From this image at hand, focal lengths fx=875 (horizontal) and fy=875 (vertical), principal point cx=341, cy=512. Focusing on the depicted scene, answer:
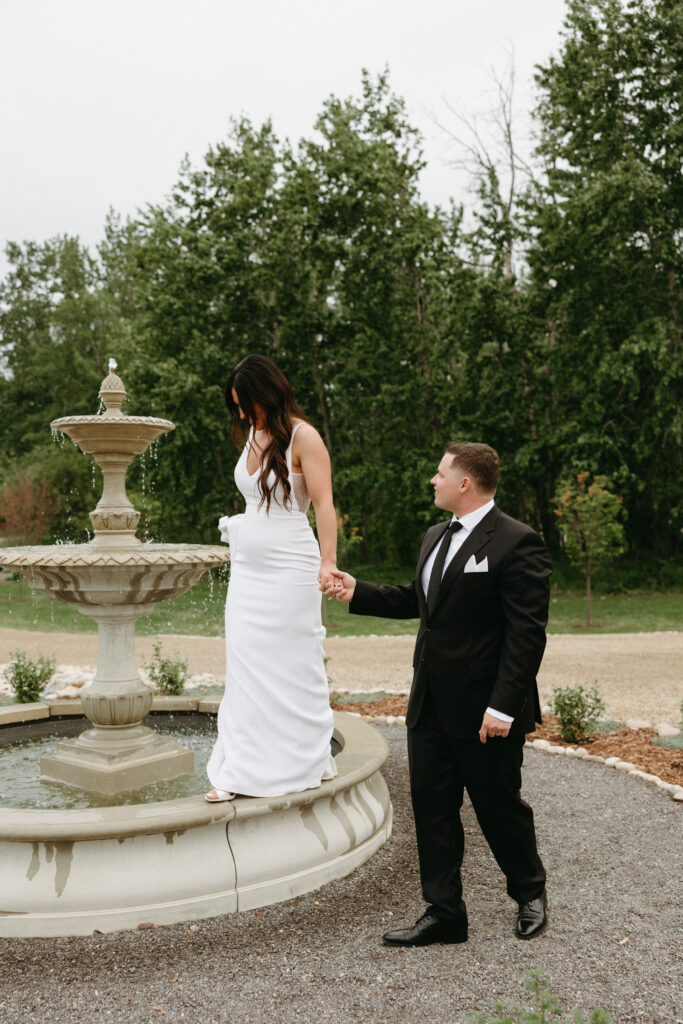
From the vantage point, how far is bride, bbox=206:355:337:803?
423cm

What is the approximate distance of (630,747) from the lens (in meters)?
7.14

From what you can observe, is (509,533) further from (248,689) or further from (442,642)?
(248,689)

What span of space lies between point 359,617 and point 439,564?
55.2 feet

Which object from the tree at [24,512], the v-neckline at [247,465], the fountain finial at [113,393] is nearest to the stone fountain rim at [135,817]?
the v-neckline at [247,465]

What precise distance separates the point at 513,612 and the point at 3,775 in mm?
3876

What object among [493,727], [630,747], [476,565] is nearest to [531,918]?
[493,727]

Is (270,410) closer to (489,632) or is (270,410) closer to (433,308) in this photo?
(489,632)

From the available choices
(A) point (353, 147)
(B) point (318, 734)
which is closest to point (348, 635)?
(B) point (318, 734)

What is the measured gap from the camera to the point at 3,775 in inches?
226

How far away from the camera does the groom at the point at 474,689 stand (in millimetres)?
3562

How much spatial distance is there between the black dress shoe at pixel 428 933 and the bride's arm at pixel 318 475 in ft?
5.15

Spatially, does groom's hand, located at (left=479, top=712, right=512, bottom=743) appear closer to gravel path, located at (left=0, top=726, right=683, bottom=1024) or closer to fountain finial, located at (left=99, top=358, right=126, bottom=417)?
gravel path, located at (left=0, top=726, right=683, bottom=1024)

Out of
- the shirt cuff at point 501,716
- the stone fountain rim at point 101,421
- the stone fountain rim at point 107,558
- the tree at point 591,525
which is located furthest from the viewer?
the tree at point 591,525

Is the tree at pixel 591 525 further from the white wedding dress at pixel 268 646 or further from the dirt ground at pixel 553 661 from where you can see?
the white wedding dress at pixel 268 646
